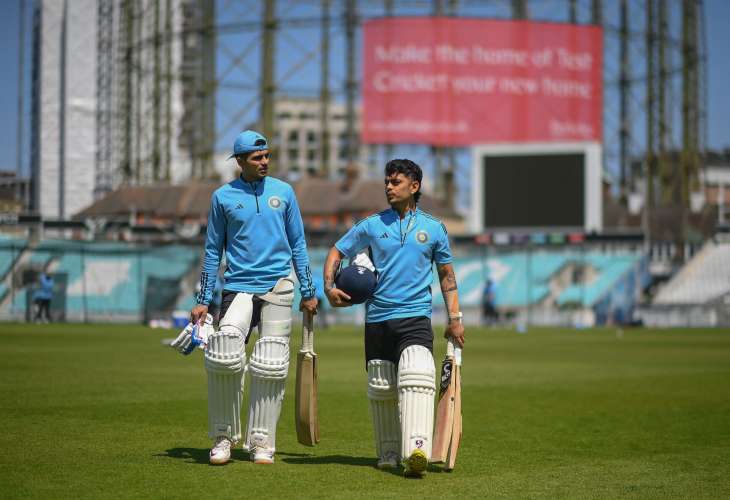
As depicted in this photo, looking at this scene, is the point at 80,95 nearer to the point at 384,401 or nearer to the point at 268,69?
the point at 268,69

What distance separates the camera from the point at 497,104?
63.2 m

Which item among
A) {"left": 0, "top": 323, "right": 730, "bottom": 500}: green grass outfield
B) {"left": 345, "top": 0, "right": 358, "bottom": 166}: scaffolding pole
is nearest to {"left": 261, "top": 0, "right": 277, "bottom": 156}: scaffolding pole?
{"left": 345, "top": 0, "right": 358, "bottom": 166}: scaffolding pole

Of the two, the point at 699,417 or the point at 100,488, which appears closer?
the point at 100,488

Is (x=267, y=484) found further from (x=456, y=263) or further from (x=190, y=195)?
(x=190, y=195)

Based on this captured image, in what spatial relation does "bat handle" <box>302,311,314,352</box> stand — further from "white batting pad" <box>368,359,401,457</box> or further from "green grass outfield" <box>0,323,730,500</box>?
"green grass outfield" <box>0,323,730,500</box>

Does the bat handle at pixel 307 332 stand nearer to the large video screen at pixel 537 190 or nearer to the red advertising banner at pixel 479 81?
the large video screen at pixel 537 190

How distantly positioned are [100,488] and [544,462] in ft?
11.2

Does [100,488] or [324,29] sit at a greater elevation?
[324,29]

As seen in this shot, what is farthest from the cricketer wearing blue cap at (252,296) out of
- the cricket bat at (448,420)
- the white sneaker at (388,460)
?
the cricket bat at (448,420)

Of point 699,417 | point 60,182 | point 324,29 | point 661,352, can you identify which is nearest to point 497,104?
point 324,29

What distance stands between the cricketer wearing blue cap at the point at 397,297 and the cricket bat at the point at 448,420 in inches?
7.8

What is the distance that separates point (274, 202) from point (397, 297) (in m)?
1.10

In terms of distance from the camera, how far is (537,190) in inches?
1875

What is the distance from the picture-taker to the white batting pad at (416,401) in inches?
329
